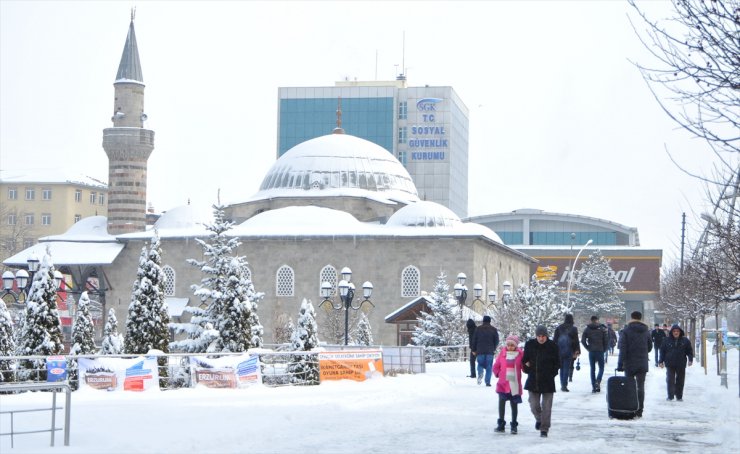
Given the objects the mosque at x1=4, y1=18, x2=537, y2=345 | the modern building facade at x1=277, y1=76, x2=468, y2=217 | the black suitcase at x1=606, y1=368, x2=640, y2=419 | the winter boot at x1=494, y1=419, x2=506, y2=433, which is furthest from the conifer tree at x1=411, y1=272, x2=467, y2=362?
the modern building facade at x1=277, y1=76, x2=468, y2=217

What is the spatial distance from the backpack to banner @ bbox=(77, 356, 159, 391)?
23.8 ft

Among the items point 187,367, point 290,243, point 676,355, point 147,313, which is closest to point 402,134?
point 290,243

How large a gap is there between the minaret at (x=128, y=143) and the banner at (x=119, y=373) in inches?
1530

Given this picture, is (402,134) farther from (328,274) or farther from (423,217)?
(328,274)

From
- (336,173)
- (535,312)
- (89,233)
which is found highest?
(336,173)

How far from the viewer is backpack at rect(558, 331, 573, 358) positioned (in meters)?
19.7

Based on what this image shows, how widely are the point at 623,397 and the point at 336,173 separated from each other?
4916 cm

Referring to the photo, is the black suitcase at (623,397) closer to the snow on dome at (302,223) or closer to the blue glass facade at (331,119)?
the snow on dome at (302,223)

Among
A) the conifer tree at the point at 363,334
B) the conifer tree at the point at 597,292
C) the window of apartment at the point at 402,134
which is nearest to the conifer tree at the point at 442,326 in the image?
the conifer tree at the point at 363,334

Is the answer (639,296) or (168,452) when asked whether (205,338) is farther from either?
(639,296)

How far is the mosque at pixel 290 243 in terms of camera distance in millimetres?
53000

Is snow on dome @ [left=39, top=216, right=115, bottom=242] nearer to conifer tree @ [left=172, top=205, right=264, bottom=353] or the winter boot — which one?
conifer tree @ [left=172, top=205, right=264, bottom=353]

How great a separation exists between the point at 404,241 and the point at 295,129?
2551 inches

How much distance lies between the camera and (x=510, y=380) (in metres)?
13.5
